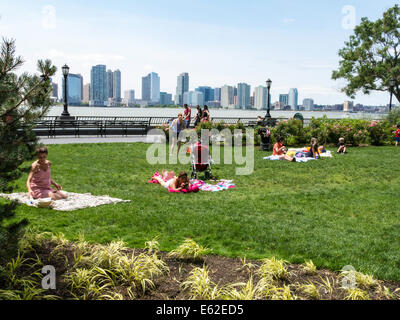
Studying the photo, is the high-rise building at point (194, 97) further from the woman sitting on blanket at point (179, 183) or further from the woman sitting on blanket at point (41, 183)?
the woman sitting on blanket at point (41, 183)

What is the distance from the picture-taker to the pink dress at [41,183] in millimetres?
7480

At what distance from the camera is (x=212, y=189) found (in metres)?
9.34

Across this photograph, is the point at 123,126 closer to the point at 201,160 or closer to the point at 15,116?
the point at 201,160

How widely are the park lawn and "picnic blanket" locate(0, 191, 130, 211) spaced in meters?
0.23

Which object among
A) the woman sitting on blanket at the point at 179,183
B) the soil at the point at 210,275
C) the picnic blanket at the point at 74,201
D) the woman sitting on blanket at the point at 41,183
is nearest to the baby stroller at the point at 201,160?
the woman sitting on blanket at the point at 179,183

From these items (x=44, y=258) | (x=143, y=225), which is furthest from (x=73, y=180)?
(x=44, y=258)

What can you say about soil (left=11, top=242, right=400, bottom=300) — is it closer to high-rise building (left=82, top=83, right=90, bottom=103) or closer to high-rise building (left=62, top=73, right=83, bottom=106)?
high-rise building (left=62, top=73, right=83, bottom=106)

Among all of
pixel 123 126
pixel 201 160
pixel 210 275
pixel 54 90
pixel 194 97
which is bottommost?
pixel 210 275

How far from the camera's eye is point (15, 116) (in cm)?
345

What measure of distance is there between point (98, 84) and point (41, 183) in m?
70.1

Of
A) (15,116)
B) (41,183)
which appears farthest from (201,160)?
(15,116)

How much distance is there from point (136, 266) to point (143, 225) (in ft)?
7.10
